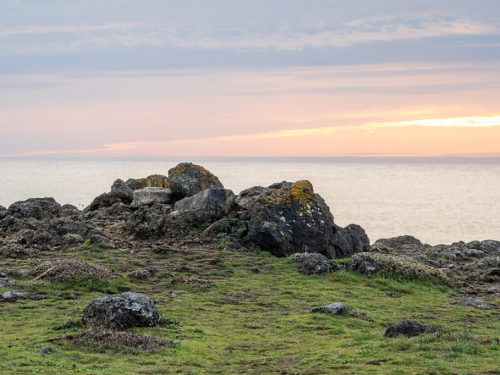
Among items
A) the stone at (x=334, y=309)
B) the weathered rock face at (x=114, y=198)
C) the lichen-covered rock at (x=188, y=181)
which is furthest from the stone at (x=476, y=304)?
the weathered rock face at (x=114, y=198)

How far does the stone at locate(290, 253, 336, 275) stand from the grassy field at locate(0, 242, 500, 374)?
0.55 metres

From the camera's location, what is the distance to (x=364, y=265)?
26312mm

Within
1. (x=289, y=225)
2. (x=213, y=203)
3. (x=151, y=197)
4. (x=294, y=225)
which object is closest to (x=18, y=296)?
(x=289, y=225)

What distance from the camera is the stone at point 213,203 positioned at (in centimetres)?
3253

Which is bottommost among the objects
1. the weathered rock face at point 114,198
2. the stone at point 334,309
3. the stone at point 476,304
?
the stone at point 476,304

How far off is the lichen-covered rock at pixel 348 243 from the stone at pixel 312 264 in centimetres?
301

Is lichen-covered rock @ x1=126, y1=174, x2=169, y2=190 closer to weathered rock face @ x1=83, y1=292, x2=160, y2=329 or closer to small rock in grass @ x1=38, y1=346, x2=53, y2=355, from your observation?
weathered rock face @ x1=83, y1=292, x2=160, y2=329

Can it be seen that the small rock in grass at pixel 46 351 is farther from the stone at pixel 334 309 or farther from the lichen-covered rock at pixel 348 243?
the lichen-covered rock at pixel 348 243

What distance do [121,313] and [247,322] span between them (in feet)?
14.1

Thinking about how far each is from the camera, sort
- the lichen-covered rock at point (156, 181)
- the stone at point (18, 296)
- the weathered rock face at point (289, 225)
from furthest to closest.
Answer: the lichen-covered rock at point (156, 181) < the weathered rock face at point (289, 225) < the stone at point (18, 296)

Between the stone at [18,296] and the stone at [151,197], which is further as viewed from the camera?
the stone at [151,197]

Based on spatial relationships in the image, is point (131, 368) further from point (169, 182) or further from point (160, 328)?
point (169, 182)

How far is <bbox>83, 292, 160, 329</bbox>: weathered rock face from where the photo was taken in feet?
51.4

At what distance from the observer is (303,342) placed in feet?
52.2
